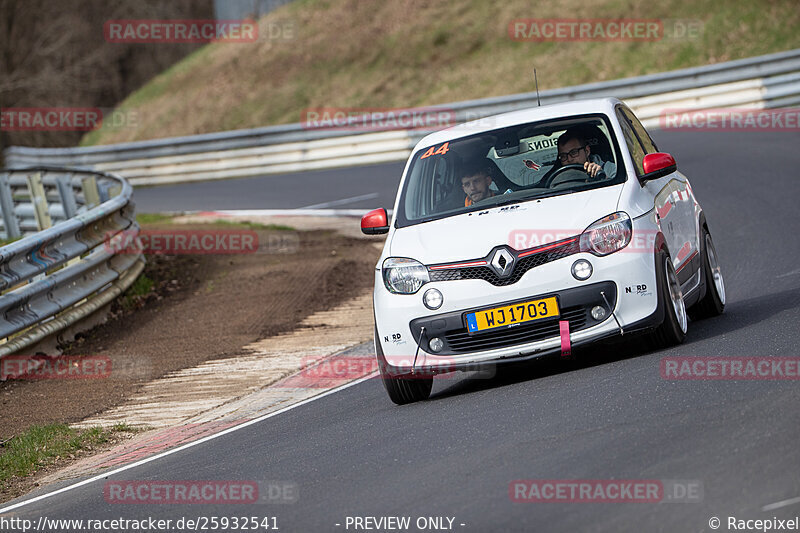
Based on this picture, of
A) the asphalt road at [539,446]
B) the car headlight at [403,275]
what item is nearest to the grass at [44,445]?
the asphalt road at [539,446]

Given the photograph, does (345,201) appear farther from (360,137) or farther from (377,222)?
(377,222)

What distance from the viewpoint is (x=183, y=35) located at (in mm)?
62656

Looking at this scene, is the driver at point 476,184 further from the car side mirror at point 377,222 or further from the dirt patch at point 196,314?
the dirt patch at point 196,314

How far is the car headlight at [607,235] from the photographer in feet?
23.0

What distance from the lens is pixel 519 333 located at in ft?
23.1

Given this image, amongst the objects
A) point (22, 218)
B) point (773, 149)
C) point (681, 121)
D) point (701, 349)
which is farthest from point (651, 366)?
point (681, 121)

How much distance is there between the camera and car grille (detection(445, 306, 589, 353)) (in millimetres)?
6988

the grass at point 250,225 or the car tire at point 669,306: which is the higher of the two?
the car tire at point 669,306

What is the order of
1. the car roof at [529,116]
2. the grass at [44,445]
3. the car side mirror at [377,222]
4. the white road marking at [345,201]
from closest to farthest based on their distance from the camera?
the grass at [44,445], the car side mirror at [377,222], the car roof at [529,116], the white road marking at [345,201]

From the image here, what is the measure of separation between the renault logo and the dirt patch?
12.2ft

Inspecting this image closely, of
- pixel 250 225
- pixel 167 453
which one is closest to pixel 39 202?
pixel 250 225

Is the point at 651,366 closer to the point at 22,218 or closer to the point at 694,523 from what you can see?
the point at 694,523

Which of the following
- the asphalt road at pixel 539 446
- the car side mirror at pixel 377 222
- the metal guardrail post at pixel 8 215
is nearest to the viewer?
the asphalt road at pixel 539 446

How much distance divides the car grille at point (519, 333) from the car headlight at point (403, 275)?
372mm
